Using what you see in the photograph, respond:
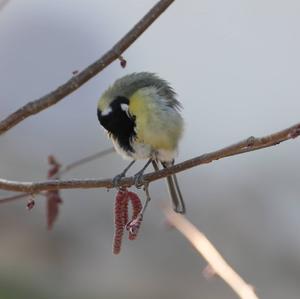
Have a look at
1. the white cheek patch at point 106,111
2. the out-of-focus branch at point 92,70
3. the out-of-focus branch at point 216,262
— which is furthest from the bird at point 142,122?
the out-of-focus branch at point 92,70

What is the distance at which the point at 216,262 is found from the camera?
1.40m

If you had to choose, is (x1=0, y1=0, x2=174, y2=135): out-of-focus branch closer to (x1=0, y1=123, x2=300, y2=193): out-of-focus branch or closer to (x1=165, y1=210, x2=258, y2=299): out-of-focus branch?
(x1=0, y1=123, x2=300, y2=193): out-of-focus branch

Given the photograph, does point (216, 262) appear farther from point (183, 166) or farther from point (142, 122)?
point (142, 122)

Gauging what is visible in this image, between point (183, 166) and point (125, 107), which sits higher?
point (125, 107)

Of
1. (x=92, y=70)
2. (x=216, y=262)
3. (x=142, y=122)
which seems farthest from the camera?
(x=142, y=122)

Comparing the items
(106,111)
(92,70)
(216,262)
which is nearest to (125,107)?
(106,111)

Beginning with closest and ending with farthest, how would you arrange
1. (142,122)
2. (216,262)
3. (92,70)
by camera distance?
(92,70) < (216,262) < (142,122)

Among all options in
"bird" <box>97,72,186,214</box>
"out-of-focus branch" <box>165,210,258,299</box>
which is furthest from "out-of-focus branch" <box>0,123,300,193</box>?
"bird" <box>97,72,186,214</box>

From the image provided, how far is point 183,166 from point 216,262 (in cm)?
25

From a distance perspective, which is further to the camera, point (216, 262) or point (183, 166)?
point (216, 262)

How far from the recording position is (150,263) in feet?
17.3

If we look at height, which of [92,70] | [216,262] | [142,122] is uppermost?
[142,122]

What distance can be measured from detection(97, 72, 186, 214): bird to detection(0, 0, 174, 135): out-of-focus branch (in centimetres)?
84

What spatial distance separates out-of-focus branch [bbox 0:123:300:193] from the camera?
3.33 feet
